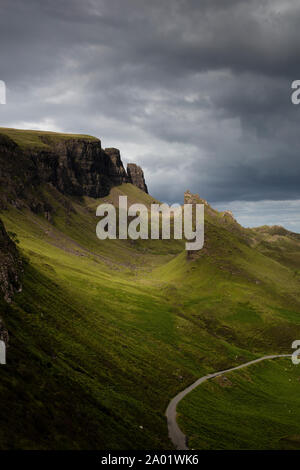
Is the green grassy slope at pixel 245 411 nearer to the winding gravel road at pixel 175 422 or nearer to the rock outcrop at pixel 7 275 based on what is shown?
the winding gravel road at pixel 175 422

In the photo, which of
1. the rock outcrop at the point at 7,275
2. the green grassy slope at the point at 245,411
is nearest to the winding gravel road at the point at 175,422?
the green grassy slope at the point at 245,411

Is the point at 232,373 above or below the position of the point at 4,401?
below

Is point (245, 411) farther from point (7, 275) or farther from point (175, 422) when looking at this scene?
point (7, 275)

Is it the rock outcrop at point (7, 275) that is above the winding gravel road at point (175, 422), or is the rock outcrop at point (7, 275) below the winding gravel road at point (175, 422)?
above

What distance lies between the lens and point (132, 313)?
18812 cm

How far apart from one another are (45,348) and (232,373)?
105 m

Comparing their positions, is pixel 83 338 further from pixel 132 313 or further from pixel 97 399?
pixel 132 313

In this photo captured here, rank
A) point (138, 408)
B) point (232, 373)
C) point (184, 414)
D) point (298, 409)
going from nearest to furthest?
point (138, 408), point (184, 414), point (298, 409), point (232, 373)

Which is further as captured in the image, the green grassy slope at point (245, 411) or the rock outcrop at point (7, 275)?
the green grassy slope at point (245, 411)

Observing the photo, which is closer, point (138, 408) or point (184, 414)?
point (138, 408)

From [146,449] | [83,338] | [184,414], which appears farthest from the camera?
[83,338]

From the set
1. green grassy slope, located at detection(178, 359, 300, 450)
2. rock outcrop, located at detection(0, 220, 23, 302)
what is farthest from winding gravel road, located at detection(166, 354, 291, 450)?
rock outcrop, located at detection(0, 220, 23, 302)
